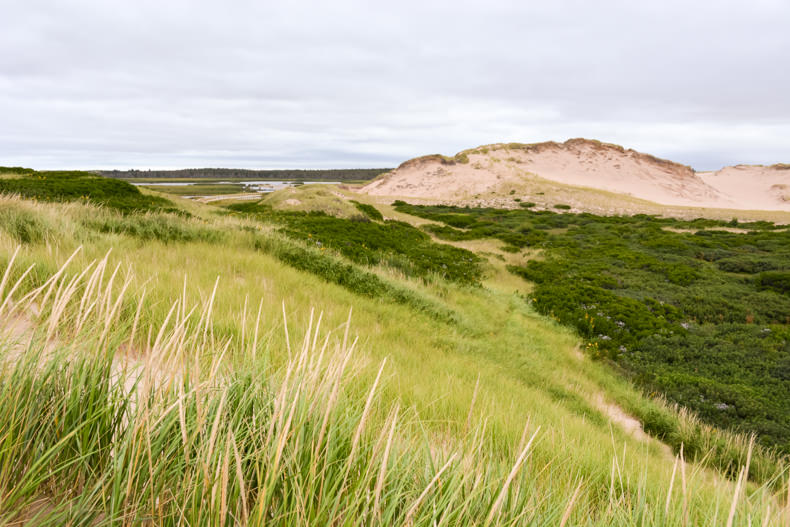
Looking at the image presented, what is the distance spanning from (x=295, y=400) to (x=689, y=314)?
14377 millimetres

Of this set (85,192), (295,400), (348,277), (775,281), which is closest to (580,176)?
(775,281)

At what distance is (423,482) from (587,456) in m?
1.75

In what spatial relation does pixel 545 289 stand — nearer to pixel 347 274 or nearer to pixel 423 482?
pixel 347 274

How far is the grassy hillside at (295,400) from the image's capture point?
1162 mm

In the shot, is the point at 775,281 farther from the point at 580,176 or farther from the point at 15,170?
the point at 580,176

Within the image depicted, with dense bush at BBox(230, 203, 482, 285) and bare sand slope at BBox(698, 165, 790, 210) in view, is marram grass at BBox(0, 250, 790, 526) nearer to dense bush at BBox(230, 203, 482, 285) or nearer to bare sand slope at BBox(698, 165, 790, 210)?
dense bush at BBox(230, 203, 482, 285)

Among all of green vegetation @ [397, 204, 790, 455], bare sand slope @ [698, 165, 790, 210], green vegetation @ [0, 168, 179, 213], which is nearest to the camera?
green vegetation @ [397, 204, 790, 455]

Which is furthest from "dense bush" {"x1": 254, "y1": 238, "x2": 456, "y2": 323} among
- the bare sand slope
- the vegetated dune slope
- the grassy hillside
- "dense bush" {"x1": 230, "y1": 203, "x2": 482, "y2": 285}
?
the bare sand slope

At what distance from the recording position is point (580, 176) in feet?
220

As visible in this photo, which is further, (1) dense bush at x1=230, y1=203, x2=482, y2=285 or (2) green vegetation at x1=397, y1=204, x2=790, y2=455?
(1) dense bush at x1=230, y1=203, x2=482, y2=285

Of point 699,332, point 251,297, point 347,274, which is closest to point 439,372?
point 251,297

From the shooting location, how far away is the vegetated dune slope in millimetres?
62844

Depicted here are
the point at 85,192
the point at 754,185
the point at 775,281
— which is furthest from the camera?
the point at 754,185

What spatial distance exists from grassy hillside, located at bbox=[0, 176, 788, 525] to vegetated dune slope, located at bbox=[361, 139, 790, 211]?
54.9 meters
